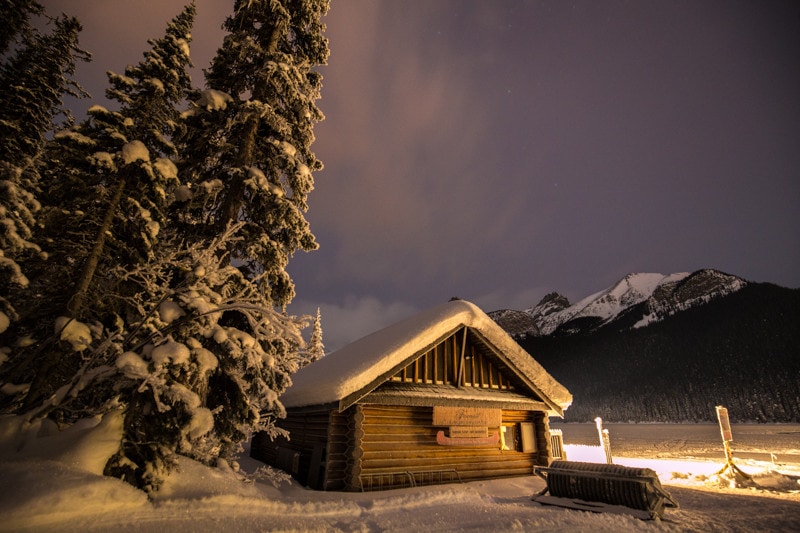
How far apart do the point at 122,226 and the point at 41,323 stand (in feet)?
9.86

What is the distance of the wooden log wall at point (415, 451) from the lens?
34.8 feet

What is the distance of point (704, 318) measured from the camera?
5064 inches

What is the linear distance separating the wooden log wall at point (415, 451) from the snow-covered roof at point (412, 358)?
1.52 m

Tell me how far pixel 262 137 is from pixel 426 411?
32.8 ft

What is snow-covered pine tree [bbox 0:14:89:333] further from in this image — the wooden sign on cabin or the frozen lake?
the frozen lake

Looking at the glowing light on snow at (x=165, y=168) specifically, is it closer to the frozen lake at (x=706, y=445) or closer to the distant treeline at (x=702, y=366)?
the frozen lake at (x=706, y=445)

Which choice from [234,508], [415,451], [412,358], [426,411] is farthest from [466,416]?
[234,508]

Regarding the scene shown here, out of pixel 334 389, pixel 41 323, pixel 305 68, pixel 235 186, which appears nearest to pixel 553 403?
pixel 334 389

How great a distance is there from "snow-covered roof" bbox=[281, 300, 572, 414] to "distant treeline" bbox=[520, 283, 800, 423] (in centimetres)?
10238

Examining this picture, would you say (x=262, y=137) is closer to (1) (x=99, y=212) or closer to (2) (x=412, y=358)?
(1) (x=99, y=212)

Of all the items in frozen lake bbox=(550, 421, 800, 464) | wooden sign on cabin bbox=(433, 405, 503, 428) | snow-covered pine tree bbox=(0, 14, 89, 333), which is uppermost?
snow-covered pine tree bbox=(0, 14, 89, 333)

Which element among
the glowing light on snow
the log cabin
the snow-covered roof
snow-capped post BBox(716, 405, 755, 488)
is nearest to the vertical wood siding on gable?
the log cabin

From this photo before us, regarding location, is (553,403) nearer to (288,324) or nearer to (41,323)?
(288,324)

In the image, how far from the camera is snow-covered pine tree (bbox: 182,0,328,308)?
30.2 feet
